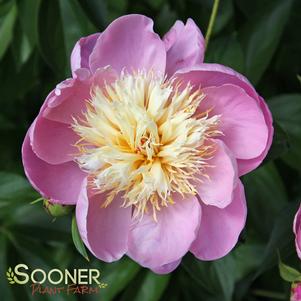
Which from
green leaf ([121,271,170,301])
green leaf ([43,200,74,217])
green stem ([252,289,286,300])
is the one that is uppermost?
green leaf ([43,200,74,217])

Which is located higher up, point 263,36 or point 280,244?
point 263,36

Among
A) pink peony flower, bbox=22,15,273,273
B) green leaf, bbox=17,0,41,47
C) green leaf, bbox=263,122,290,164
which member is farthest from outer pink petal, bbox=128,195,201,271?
green leaf, bbox=17,0,41,47

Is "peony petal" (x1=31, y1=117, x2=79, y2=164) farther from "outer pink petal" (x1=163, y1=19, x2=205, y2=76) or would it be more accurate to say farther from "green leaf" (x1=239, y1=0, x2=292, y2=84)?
"green leaf" (x1=239, y1=0, x2=292, y2=84)

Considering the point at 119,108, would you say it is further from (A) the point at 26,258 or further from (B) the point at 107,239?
(A) the point at 26,258

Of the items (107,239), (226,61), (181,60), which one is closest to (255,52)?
(226,61)

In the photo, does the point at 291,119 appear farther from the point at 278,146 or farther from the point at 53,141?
the point at 53,141

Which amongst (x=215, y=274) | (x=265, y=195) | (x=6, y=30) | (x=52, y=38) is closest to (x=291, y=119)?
(x=265, y=195)
